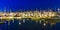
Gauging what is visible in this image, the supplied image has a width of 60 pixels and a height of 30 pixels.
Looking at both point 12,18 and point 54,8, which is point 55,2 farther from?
point 12,18

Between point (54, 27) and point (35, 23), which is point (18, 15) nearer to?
point (35, 23)

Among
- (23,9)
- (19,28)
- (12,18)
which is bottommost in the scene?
(19,28)

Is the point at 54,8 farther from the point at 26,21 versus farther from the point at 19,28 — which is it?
the point at 19,28

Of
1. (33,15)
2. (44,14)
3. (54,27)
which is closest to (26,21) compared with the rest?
Answer: (33,15)

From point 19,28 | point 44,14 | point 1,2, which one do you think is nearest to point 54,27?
point 44,14

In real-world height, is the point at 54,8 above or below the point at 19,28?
above

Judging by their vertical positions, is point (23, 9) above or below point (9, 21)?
above

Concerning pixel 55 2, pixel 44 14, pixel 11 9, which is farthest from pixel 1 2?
pixel 55 2
